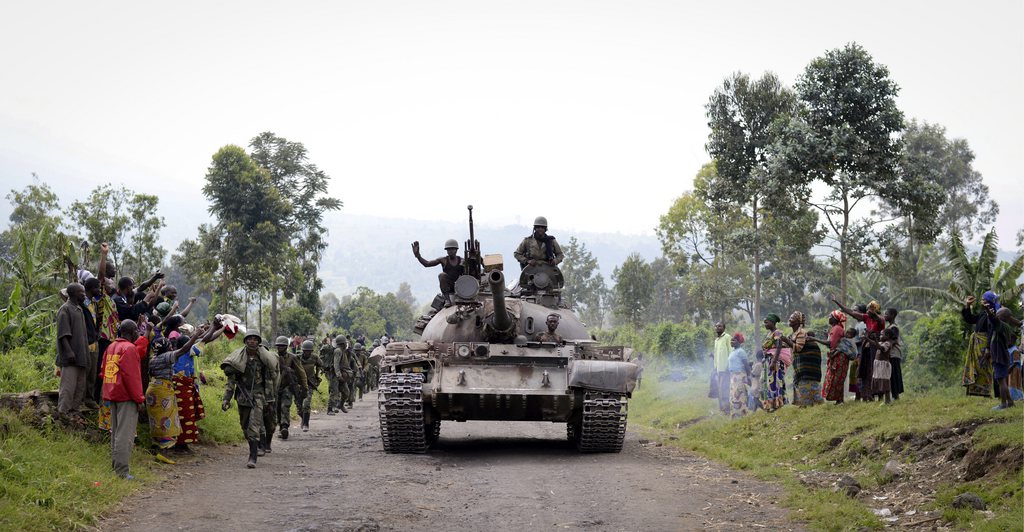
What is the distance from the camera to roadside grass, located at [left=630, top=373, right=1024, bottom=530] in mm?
8109

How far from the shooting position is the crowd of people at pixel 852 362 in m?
11.6

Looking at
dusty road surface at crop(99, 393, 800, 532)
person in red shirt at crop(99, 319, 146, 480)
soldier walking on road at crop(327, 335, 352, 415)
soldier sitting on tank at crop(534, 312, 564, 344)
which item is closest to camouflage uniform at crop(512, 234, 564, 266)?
soldier sitting on tank at crop(534, 312, 564, 344)

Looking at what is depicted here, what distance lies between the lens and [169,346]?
12.1 meters

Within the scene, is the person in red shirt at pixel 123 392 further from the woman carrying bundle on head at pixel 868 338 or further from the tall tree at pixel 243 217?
the tall tree at pixel 243 217

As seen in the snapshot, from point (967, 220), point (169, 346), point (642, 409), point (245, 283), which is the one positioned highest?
point (967, 220)

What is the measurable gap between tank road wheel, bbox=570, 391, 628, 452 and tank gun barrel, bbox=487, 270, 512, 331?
1.55 m

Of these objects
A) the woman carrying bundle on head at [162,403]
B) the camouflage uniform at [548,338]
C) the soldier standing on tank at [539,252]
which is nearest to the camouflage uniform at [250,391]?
the woman carrying bundle on head at [162,403]

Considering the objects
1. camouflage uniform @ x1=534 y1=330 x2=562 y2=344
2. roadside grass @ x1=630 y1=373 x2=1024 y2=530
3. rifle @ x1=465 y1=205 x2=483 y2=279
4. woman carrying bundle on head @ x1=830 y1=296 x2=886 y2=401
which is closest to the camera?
roadside grass @ x1=630 y1=373 x2=1024 y2=530

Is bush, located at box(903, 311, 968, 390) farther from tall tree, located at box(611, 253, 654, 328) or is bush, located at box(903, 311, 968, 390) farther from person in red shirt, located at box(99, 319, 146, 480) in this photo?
tall tree, located at box(611, 253, 654, 328)

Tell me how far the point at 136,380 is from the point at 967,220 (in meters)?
44.4

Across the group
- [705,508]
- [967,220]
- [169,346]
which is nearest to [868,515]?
[705,508]

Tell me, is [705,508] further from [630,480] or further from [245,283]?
[245,283]

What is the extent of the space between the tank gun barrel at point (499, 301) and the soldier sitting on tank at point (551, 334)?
1.50 feet

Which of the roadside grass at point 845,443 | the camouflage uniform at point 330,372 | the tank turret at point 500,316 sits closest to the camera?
the roadside grass at point 845,443
